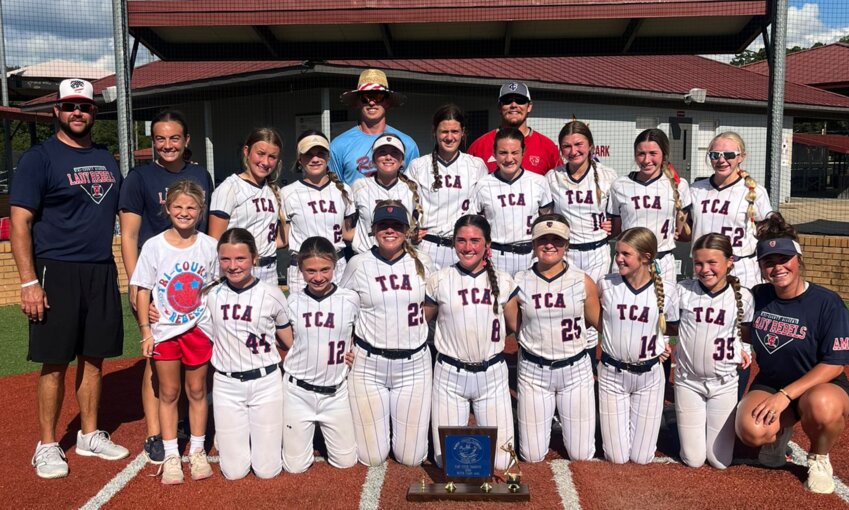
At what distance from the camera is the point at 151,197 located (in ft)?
13.3

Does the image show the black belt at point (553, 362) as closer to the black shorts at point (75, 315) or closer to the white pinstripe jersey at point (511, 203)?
the white pinstripe jersey at point (511, 203)

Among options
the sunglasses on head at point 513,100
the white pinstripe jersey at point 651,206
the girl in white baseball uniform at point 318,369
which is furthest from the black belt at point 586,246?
the girl in white baseball uniform at point 318,369

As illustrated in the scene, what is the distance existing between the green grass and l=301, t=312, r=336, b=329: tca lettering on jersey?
335 centimetres

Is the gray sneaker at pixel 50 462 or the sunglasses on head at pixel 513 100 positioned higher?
the sunglasses on head at pixel 513 100

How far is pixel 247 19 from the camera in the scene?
7.77 metres

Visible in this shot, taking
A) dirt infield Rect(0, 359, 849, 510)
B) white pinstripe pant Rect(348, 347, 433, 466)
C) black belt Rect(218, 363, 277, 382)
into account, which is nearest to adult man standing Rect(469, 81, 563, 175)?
white pinstripe pant Rect(348, 347, 433, 466)

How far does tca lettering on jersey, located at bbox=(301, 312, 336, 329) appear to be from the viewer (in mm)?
3904

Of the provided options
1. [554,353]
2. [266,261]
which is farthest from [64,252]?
[554,353]

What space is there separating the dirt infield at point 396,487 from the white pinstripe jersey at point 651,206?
140 centimetres

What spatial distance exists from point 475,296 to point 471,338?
0.23 m

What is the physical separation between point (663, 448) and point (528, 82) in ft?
34.0

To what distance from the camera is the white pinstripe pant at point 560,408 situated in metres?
4.01

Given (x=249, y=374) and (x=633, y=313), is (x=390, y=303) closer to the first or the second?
(x=249, y=374)

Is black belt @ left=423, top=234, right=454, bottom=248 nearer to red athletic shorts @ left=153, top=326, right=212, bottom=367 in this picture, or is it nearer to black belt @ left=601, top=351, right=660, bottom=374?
black belt @ left=601, top=351, right=660, bottom=374
